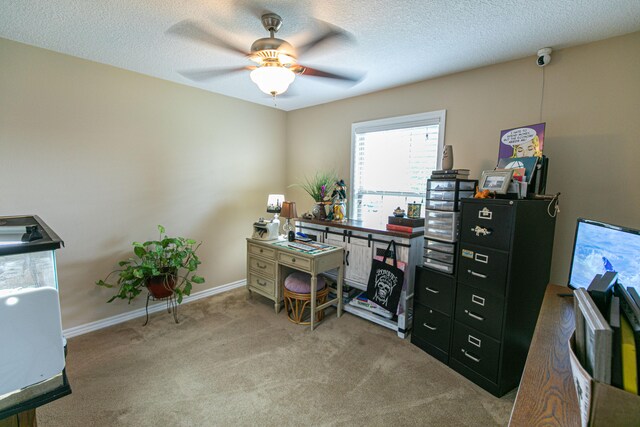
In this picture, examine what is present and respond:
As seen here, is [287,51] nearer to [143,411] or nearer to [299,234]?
[299,234]

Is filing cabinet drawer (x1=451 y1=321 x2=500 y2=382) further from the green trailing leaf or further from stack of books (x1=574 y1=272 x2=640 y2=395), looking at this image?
the green trailing leaf

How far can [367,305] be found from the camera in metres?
2.93

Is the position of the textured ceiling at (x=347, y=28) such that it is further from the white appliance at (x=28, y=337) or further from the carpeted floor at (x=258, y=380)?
the carpeted floor at (x=258, y=380)

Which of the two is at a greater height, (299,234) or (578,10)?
(578,10)

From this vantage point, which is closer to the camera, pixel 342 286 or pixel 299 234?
pixel 342 286

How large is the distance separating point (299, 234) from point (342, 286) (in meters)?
0.77

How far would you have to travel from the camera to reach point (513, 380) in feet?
6.52

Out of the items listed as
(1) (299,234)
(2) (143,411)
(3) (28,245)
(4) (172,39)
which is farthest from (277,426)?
(4) (172,39)

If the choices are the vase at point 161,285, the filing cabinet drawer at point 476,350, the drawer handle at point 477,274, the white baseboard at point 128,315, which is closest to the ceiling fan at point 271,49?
the drawer handle at point 477,274

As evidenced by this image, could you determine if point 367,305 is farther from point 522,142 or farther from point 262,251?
point 522,142

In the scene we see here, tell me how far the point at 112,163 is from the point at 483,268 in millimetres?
3230

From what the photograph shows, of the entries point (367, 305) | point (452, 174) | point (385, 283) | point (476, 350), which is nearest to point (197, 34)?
point (452, 174)

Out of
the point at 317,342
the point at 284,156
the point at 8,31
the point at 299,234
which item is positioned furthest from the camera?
the point at 284,156

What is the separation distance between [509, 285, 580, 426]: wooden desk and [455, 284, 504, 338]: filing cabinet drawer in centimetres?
48
